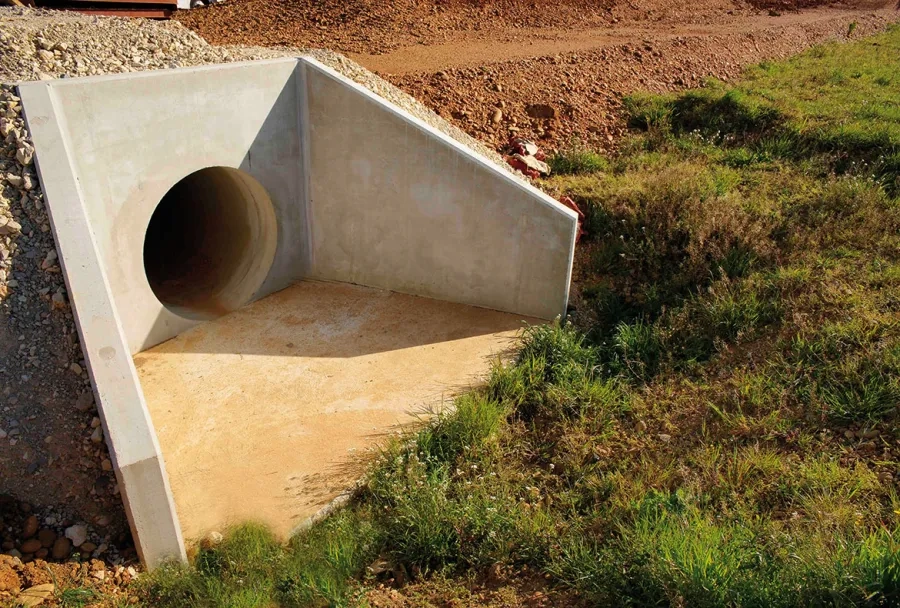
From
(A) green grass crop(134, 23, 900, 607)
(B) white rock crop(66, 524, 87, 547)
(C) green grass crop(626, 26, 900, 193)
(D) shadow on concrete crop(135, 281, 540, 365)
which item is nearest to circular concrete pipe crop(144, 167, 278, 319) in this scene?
(D) shadow on concrete crop(135, 281, 540, 365)

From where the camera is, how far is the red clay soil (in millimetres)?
10883

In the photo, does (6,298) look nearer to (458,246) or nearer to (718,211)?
(458,246)

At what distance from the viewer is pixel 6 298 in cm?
516

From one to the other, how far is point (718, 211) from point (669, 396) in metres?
2.90

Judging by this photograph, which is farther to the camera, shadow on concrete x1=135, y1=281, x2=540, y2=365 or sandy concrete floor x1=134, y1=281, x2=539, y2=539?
shadow on concrete x1=135, y1=281, x2=540, y2=365

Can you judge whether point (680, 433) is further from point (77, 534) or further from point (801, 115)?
point (801, 115)

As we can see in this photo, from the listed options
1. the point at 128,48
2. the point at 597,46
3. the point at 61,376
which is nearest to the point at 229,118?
the point at 128,48

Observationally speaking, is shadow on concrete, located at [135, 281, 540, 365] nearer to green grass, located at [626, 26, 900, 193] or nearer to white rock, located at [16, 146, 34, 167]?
white rock, located at [16, 146, 34, 167]

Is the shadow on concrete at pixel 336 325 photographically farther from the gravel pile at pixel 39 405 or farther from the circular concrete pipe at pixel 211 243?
the gravel pile at pixel 39 405

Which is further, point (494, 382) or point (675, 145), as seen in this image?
point (675, 145)

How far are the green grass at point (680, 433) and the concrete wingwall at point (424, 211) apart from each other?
2.75ft

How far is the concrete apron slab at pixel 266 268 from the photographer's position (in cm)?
533

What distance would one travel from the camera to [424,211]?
7.71 meters

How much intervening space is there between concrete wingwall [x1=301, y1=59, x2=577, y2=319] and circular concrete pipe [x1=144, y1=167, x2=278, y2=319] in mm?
653
